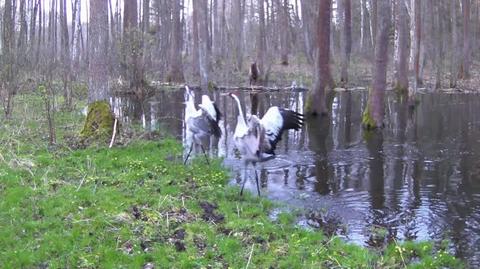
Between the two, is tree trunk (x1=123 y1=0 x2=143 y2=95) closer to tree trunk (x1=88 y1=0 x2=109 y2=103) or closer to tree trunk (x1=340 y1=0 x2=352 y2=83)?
tree trunk (x1=88 y1=0 x2=109 y2=103)

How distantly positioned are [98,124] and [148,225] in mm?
5233

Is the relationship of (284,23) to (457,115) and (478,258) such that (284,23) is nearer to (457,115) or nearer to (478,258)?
(457,115)

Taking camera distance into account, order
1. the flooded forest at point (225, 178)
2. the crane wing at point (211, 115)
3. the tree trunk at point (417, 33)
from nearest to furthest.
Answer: the flooded forest at point (225, 178), the crane wing at point (211, 115), the tree trunk at point (417, 33)

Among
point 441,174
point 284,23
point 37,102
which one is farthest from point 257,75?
point 441,174

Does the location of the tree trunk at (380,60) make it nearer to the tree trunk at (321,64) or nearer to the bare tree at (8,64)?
the tree trunk at (321,64)

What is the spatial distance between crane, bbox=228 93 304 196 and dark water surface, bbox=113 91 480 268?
0.59m

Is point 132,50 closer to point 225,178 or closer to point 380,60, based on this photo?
point 380,60

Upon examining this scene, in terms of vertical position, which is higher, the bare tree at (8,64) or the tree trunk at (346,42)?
the tree trunk at (346,42)

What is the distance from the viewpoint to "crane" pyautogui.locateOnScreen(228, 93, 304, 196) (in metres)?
8.18

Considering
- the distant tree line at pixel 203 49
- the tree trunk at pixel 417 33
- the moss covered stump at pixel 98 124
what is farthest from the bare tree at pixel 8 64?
the tree trunk at pixel 417 33

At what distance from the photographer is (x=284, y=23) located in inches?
1451

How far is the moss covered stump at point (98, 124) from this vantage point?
10969 mm

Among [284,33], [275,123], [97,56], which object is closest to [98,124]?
[97,56]

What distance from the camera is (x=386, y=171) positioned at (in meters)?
9.90
